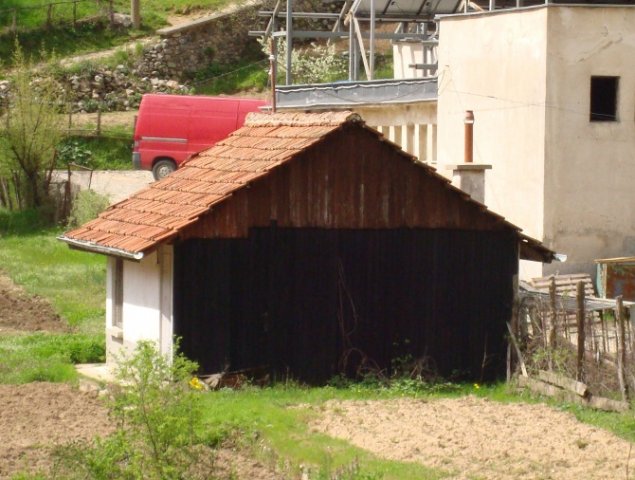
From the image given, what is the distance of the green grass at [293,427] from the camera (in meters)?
14.1

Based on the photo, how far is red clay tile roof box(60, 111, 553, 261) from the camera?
60.5 ft

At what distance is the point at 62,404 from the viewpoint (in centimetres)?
1812

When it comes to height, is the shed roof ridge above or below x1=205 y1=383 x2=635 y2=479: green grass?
above

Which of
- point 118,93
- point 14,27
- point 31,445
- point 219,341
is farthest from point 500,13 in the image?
point 14,27

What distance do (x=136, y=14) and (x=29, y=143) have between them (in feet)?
54.4

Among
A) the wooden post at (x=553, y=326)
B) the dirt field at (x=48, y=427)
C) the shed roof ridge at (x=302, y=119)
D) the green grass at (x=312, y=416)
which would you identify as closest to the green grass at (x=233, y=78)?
the shed roof ridge at (x=302, y=119)

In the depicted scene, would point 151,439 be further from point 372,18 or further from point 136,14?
point 136,14

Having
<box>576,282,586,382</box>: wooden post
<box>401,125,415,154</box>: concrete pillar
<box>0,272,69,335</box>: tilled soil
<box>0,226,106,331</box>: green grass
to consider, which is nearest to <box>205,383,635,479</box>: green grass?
<box>576,282,586,382</box>: wooden post

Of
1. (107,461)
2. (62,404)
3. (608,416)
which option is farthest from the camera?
(62,404)

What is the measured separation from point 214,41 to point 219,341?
119 ft

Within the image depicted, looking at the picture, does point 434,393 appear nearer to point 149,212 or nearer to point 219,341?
point 219,341

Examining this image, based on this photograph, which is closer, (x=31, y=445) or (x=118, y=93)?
(x=31, y=445)

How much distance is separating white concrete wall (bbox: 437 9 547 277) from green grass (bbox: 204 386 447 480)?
8742 mm

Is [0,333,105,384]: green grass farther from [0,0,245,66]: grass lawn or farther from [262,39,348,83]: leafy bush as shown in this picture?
[0,0,245,66]: grass lawn
